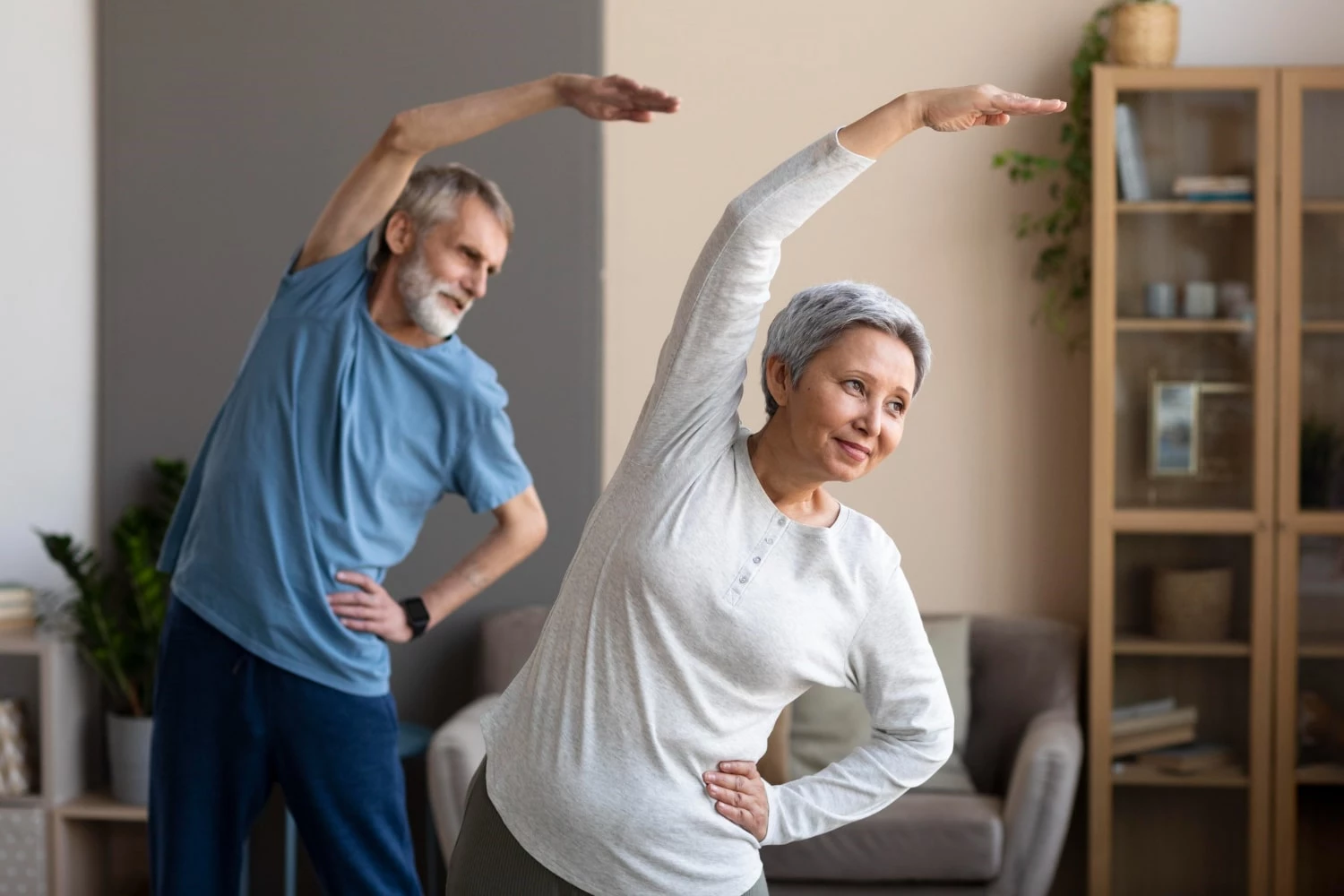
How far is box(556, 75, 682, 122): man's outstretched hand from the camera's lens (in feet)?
5.71

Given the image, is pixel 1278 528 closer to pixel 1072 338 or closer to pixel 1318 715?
pixel 1318 715

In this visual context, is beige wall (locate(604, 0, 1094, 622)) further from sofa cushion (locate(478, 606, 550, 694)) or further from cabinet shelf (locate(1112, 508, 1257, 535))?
sofa cushion (locate(478, 606, 550, 694))

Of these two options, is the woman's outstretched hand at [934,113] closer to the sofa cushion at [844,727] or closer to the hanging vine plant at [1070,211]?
the sofa cushion at [844,727]

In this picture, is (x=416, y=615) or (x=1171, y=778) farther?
(x=1171, y=778)

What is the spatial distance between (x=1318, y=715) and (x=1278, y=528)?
0.50 m

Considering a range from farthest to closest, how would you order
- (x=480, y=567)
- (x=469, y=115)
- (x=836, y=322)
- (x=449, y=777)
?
1. (x=449, y=777)
2. (x=480, y=567)
3. (x=469, y=115)
4. (x=836, y=322)

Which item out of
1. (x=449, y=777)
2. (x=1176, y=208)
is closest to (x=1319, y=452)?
(x=1176, y=208)

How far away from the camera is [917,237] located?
12.8 ft

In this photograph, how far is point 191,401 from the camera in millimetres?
3969

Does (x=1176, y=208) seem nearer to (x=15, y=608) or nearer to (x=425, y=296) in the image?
(x=425, y=296)

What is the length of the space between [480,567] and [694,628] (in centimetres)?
117

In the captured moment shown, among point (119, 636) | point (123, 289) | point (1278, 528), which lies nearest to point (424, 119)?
point (119, 636)

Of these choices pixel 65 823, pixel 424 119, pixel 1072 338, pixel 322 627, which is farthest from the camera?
pixel 1072 338

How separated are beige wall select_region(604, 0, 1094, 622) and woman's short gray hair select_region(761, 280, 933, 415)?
2.40m
